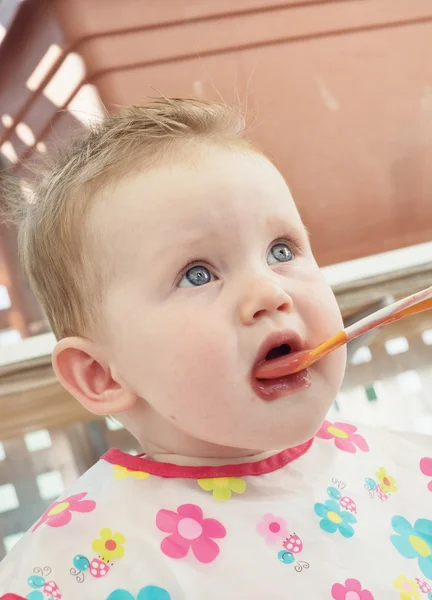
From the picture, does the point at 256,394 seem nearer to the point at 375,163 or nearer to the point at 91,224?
the point at 91,224

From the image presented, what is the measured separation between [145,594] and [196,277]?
0.27 meters

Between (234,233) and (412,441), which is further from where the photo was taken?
(412,441)

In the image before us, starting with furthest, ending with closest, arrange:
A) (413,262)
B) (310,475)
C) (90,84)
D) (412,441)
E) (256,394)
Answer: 1. (413,262)
2. (90,84)
3. (412,441)
4. (310,475)
5. (256,394)

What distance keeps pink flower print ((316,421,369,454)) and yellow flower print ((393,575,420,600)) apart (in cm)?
16

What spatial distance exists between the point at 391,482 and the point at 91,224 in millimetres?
414

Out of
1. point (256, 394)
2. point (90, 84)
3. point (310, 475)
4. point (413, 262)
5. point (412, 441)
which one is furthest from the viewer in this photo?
point (413, 262)

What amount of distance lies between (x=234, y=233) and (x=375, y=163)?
887 millimetres

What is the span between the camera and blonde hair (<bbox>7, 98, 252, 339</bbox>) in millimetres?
689

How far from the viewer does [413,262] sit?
1.36m

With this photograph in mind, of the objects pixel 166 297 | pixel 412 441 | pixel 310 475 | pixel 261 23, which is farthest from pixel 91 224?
pixel 261 23

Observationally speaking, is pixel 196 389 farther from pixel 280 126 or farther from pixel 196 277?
pixel 280 126

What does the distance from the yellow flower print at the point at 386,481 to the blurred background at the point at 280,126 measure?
0.96ft

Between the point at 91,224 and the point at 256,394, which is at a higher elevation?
the point at 91,224

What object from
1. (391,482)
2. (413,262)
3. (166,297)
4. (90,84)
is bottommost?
(391,482)
